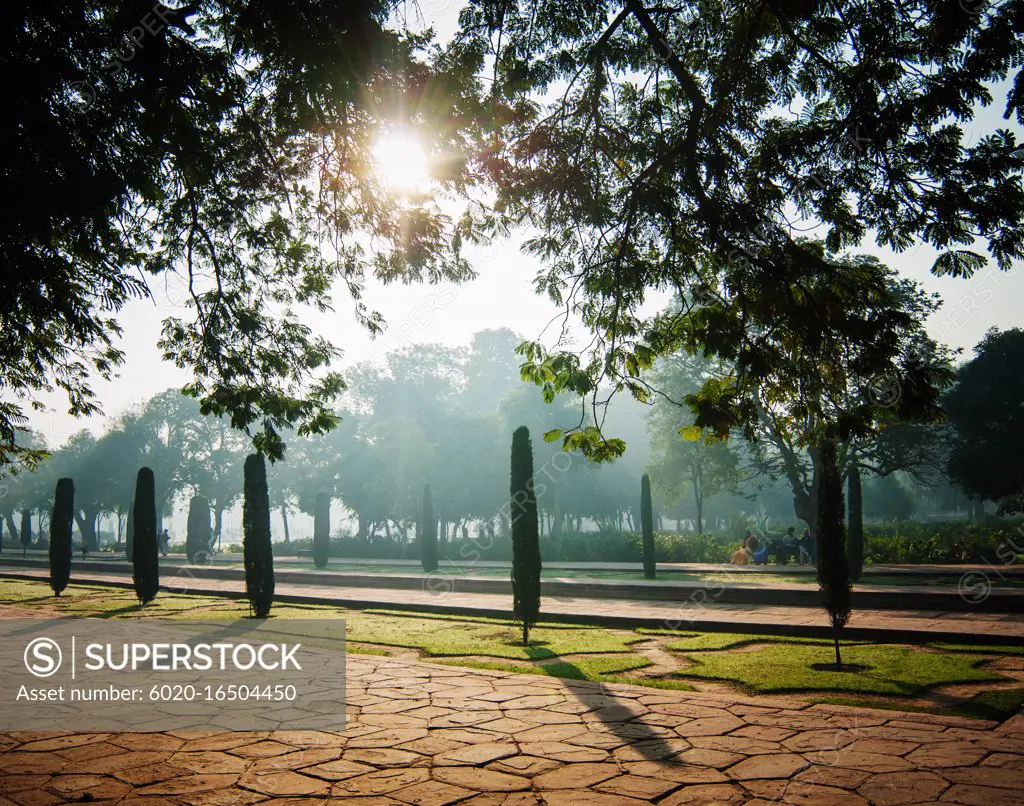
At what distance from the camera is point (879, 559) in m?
25.5

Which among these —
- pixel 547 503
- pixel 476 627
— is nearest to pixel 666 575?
pixel 476 627

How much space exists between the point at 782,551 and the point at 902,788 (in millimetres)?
24821

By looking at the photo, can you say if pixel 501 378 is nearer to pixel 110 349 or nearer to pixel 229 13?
pixel 110 349

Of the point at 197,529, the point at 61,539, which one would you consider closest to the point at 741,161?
the point at 61,539

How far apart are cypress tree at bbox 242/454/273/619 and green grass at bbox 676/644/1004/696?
9207 millimetres

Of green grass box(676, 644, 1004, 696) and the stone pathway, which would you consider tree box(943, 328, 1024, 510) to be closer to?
the stone pathway

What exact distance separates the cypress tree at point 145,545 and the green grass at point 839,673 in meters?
13.8

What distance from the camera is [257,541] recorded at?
14.5m

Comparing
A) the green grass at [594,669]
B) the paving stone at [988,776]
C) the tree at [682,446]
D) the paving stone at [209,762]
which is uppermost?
the tree at [682,446]

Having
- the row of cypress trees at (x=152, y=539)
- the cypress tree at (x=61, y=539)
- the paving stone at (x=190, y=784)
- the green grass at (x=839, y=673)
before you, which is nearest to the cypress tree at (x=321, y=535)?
the cypress tree at (x=61, y=539)

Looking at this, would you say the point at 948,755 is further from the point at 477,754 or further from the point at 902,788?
the point at 477,754

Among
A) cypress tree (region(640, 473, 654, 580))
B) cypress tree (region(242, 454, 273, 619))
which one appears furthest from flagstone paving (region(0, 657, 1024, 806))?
cypress tree (region(640, 473, 654, 580))

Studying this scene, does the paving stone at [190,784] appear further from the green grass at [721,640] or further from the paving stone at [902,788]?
the green grass at [721,640]

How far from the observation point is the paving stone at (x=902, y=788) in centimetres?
382
